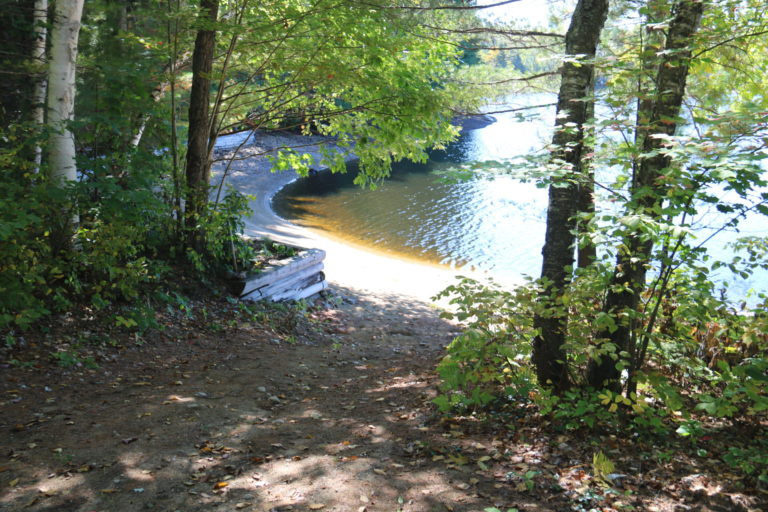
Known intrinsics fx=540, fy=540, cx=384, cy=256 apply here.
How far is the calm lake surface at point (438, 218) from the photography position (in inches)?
746

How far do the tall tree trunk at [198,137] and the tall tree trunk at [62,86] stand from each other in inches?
65.0

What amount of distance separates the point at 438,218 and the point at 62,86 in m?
18.5

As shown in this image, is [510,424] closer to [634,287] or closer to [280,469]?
[634,287]

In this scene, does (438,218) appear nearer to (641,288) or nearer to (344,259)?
(344,259)

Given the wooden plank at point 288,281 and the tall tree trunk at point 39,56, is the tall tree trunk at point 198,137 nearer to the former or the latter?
the wooden plank at point 288,281

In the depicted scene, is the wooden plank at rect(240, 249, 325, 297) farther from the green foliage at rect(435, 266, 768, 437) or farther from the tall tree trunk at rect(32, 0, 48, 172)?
the green foliage at rect(435, 266, 768, 437)

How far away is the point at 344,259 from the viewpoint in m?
15.3

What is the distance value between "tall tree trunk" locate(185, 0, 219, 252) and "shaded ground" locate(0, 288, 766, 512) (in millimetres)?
1778

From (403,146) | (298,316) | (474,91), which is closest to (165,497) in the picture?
(298,316)

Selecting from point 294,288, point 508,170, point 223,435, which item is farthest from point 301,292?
point 508,170

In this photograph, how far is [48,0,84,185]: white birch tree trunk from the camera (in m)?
5.80

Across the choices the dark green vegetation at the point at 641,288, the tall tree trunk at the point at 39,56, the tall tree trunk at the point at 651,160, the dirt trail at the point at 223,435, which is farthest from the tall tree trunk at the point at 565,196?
the tall tree trunk at the point at 39,56

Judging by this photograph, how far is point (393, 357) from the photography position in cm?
750

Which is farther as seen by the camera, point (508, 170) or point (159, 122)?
point (159, 122)
